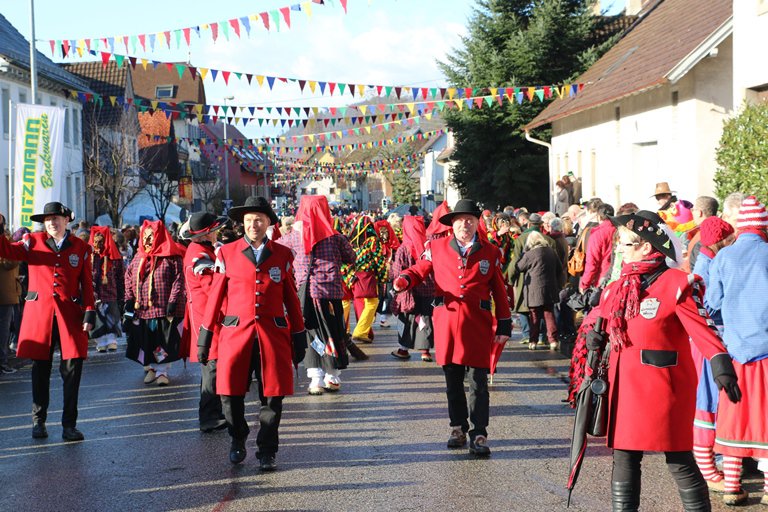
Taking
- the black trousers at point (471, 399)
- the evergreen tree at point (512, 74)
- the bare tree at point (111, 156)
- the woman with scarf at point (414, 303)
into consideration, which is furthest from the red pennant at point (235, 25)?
the bare tree at point (111, 156)

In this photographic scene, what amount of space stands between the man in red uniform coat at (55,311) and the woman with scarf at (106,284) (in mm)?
5251

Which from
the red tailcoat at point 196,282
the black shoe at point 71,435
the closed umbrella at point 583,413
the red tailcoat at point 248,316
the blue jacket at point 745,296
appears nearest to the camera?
the closed umbrella at point 583,413

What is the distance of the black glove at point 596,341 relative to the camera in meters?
5.41

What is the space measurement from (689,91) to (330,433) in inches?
600

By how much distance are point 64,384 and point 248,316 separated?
2161 mm

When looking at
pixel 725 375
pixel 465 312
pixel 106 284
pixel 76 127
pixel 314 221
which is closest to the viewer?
pixel 725 375

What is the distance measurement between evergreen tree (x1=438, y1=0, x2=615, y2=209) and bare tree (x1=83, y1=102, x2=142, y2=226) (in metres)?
14.0

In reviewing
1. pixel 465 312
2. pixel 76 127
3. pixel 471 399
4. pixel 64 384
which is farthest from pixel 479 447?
pixel 76 127

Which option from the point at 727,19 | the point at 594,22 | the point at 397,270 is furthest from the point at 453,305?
the point at 594,22

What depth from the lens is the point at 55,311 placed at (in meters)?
8.80

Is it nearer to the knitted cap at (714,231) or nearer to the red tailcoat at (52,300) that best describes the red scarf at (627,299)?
the knitted cap at (714,231)

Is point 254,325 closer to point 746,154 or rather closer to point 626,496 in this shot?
point 626,496

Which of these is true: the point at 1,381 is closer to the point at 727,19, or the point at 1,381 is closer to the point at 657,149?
the point at 727,19

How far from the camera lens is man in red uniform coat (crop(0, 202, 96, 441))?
873 cm
